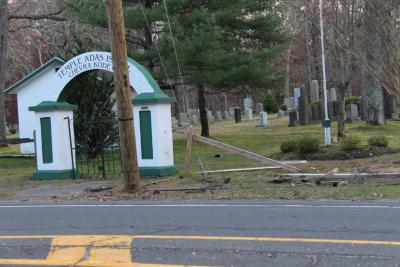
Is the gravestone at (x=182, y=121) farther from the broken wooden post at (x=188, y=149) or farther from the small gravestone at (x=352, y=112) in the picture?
the broken wooden post at (x=188, y=149)

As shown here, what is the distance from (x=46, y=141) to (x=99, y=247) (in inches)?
421

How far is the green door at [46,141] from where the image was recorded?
17219 mm

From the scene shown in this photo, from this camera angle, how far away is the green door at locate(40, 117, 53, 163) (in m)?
17.2

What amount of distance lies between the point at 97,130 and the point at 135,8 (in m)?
5.77

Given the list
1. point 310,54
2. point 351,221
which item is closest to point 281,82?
point 351,221

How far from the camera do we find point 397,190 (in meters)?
12.2

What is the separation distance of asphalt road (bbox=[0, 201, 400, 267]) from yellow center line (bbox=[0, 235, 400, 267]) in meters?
0.01

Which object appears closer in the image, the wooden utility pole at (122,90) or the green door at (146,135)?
the wooden utility pole at (122,90)

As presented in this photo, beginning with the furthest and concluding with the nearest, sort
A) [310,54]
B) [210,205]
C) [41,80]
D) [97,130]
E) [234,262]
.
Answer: [310,54]
[41,80]
[97,130]
[210,205]
[234,262]

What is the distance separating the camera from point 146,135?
16219mm

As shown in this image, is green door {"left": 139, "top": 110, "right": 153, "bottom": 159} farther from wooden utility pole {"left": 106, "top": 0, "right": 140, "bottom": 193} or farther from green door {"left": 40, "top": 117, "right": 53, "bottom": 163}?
green door {"left": 40, "top": 117, "right": 53, "bottom": 163}

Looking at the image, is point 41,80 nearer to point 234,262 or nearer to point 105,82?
point 105,82

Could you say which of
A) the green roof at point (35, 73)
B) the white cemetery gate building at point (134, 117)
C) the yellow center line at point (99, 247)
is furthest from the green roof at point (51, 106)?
the yellow center line at point (99, 247)

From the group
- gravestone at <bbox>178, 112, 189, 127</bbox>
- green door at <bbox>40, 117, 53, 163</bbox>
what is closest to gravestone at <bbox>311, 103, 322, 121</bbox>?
gravestone at <bbox>178, 112, 189, 127</bbox>
